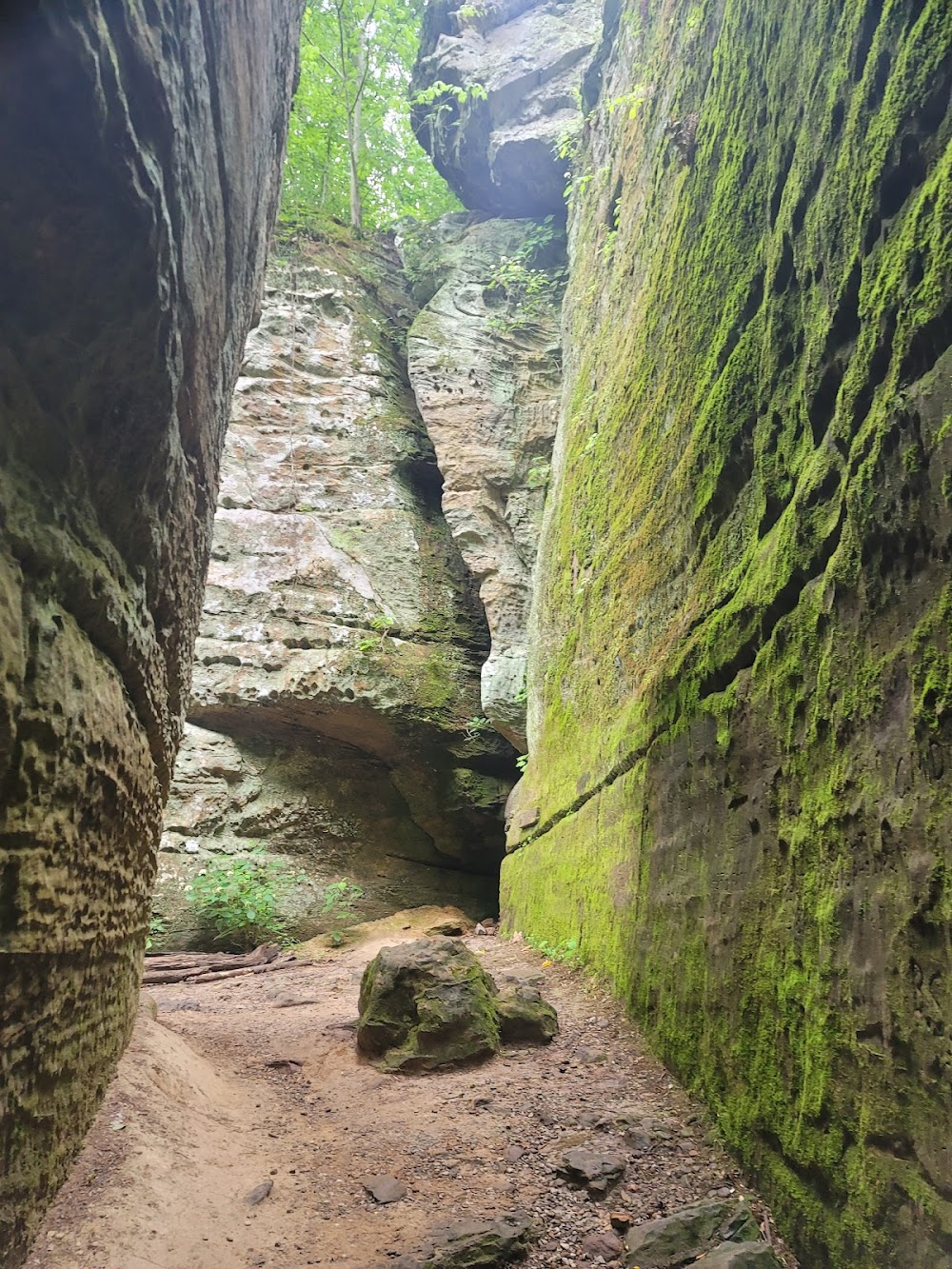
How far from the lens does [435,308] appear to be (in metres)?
11.5

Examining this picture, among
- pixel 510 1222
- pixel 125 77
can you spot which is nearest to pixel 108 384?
pixel 125 77

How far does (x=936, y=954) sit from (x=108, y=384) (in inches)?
87.6

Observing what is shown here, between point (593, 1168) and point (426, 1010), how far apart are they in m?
1.34

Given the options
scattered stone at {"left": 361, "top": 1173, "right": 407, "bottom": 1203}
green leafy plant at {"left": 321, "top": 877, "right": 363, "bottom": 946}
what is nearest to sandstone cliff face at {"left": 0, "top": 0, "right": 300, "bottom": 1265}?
scattered stone at {"left": 361, "top": 1173, "right": 407, "bottom": 1203}

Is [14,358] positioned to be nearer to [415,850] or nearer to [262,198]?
[262,198]

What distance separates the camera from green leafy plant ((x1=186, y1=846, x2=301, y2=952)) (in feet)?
25.2

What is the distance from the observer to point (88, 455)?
1805 mm

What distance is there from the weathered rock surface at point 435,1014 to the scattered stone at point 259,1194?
109 cm

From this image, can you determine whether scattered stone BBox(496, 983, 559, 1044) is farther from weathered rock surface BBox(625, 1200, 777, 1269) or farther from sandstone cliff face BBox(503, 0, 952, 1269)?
weathered rock surface BBox(625, 1200, 777, 1269)

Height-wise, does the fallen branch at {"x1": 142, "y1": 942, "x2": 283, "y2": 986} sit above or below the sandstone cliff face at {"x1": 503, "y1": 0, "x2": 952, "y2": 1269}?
below

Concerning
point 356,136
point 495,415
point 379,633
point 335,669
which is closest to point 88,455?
point 335,669

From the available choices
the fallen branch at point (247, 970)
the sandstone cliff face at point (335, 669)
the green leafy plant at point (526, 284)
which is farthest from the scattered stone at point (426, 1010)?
the green leafy plant at point (526, 284)

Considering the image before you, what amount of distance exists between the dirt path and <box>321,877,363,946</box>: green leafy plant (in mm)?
4858

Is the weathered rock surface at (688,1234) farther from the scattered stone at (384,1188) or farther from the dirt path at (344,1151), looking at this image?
the scattered stone at (384,1188)
